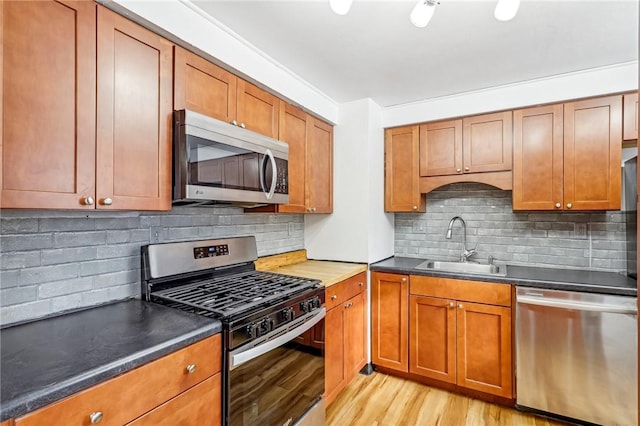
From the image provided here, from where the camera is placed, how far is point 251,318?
1452mm

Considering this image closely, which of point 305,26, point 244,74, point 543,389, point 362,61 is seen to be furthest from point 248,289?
point 543,389

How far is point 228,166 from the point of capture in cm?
172

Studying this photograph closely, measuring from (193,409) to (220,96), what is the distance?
1506 mm

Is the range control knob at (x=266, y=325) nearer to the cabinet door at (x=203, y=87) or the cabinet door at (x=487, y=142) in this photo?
the cabinet door at (x=203, y=87)

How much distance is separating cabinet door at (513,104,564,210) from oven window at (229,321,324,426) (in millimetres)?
1978

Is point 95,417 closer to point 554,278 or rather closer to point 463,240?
point 554,278

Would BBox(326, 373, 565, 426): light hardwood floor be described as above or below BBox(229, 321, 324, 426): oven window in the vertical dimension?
below

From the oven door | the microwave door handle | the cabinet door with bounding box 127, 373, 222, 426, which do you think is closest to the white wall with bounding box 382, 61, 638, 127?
the microwave door handle

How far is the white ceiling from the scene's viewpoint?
5.30ft

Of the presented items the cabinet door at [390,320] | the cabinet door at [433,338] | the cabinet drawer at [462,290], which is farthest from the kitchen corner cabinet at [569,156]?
the cabinet door at [390,320]

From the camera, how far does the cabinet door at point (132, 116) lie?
1.29 metres

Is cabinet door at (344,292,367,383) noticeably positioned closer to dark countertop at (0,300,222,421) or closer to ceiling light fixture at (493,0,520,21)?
dark countertop at (0,300,222,421)

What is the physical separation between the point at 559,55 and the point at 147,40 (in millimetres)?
2409

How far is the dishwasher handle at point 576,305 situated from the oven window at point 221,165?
196cm
